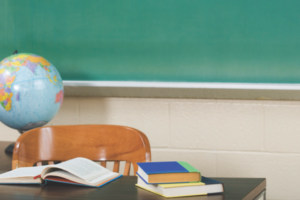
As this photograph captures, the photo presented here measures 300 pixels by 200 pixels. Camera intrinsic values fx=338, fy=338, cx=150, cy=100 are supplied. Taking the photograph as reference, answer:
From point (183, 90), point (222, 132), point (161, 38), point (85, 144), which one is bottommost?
point (222, 132)

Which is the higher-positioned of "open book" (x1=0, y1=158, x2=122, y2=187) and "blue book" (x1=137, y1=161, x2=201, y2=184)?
"blue book" (x1=137, y1=161, x2=201, y2=184)

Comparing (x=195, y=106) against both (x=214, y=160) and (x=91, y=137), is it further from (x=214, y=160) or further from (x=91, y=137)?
(x=91, y=137)

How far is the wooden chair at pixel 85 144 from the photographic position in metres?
1.17

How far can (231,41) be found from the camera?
1618 millimetres

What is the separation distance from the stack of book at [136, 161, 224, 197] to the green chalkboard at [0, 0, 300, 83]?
0.96 meters

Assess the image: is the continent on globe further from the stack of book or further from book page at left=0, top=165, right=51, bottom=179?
the stack of book

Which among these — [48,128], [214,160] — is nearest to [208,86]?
[214,160]

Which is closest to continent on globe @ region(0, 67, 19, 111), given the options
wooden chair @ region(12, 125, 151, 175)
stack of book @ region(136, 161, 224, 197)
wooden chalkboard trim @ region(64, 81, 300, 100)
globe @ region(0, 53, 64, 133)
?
globe @ region(0, 53, 64, 133)

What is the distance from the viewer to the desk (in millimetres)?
746

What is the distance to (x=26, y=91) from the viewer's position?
4.67 feet

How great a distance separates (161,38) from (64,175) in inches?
40.4

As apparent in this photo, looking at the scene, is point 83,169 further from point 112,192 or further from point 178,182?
point 178,182

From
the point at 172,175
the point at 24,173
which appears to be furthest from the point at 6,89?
the point at 172,175

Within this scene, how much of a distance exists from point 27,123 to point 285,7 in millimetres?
1276
